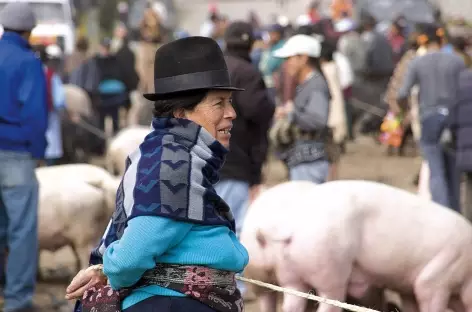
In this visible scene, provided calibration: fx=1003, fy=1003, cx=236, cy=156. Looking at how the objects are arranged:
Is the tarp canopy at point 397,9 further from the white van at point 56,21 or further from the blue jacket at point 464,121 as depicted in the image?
the blue jacket at point 464,121

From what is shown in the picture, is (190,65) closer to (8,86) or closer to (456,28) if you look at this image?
(8,86)

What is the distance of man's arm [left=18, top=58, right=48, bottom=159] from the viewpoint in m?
6.47

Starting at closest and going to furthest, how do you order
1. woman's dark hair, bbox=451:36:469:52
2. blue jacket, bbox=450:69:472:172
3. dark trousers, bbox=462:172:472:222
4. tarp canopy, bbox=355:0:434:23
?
1. blue jacket, bbox=450:69:472:172
2. dark trousers, bbox=462:172:472:222
3. woman's dark hair, bbox=451:36:469:52
4. tarp canopy, bbox=355:0:434:23

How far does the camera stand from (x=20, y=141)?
21.4 feet

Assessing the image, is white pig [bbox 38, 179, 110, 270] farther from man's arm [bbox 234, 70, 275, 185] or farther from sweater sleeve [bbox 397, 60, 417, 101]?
sweater sleeve [bbox 397, 60, 417, 101]

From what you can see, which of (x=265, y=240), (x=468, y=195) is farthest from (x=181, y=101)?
(x=468, y=195)

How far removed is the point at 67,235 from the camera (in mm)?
7477

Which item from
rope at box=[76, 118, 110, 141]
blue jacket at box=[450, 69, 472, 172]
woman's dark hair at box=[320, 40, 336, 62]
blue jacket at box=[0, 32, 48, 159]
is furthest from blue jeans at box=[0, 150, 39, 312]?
rope at box=[76, 118, 110, 141]

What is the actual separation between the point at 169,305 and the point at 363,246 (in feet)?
8.51

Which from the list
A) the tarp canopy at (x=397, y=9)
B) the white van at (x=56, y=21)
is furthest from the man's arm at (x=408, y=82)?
the white van at (x=56, y=21)

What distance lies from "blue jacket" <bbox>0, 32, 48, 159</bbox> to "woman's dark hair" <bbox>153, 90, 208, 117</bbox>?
3.43 meters

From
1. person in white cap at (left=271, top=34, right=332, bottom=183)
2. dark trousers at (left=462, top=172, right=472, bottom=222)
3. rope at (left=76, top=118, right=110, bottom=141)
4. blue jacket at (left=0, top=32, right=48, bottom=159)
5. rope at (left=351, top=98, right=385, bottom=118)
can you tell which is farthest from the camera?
rope at (left=351, top=98, right=385, bottom=118)

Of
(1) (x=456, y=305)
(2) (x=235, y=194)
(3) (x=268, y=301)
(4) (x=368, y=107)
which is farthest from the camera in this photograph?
(4) (x=368, y=107)

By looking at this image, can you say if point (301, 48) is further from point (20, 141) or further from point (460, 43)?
point (460, 43)
